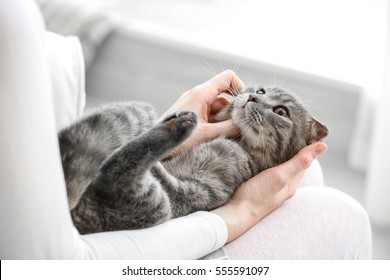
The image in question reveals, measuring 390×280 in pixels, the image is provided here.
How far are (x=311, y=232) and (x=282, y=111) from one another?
21 centimetres

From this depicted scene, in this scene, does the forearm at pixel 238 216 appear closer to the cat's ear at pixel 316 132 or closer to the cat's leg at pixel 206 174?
the cat's leg at pixel 206 174

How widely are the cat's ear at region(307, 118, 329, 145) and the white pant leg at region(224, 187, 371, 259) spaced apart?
0.25 feet

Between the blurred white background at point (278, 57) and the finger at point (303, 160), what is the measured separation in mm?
146

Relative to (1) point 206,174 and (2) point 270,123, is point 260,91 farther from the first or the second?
(1) point 206,174

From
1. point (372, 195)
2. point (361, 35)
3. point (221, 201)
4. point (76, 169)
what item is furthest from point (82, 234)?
point (361, 35)

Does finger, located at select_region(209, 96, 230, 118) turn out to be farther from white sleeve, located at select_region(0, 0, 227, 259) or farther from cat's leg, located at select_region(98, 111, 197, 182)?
white sleeve, located at select_region(0, 0, 227, 259)

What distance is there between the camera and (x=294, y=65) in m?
0.98

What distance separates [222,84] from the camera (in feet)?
2.45

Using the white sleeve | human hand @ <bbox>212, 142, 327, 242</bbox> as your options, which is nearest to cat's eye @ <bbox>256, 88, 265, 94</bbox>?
human hand @ <bbox>212, 142, 327, 242</bbox>

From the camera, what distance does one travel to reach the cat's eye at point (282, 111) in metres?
0.79

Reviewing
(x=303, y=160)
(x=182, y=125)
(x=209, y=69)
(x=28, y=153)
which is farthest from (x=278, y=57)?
(x=28, y=153)

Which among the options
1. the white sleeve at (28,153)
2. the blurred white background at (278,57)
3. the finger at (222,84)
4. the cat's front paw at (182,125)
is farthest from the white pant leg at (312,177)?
the white sleeve at (28,153)

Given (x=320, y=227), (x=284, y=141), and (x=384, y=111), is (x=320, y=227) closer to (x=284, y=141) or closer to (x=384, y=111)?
(x=284, y=141)
